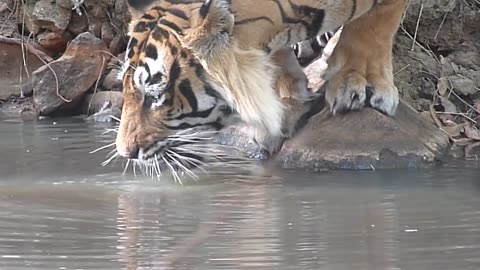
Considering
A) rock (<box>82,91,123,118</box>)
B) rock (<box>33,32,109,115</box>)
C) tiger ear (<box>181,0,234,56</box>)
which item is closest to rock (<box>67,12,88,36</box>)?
rock (<box>33,32,109,115</box>)

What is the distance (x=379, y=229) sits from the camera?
3.52m

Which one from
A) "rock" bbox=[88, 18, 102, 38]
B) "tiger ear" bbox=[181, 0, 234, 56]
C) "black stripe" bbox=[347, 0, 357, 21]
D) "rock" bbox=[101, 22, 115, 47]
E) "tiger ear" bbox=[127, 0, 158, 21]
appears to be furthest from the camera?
"rock" bbox=[88, 18, 102, 38]

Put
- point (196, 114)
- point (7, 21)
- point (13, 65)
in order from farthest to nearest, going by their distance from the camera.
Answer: point (7, 21) → point (13, 65) → point (196, 114)

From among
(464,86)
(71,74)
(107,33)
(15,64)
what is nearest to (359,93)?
(464,86)

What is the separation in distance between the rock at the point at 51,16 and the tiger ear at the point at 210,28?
11.9 feet

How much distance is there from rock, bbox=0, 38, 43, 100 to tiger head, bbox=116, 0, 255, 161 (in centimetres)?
319

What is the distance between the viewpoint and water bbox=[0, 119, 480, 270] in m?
3.12

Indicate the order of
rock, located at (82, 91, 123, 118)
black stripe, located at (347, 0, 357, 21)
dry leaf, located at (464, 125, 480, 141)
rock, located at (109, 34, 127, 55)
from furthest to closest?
1. rock, located at (109, 34, 127, 55)
2. rock, located at (82, 91, 123, 118)
3. dry leaf, located at (464, 125, 480, 141)
4. black stripe, located at (347, 0, 357, 21)

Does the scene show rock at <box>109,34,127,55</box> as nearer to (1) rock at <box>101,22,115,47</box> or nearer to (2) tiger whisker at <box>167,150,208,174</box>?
(1) rock at <box>101,22,115,47</box>

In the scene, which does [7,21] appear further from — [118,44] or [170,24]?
[170,24]

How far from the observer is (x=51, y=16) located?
24.8 feet

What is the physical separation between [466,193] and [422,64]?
218 cm

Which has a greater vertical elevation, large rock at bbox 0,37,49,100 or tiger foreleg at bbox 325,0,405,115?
tiger foreleg at bbox 325,0,405,115

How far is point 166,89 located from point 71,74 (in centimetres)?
286
